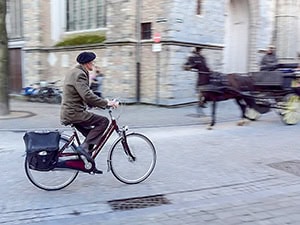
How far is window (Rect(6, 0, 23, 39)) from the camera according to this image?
20.4 metres

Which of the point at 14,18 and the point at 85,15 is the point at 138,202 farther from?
the point at 14,18

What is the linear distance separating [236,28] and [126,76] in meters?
7.24

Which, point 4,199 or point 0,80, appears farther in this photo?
point 0,80

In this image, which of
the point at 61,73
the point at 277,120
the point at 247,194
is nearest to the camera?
the point at 247,194

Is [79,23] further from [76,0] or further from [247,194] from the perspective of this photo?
[247,194]

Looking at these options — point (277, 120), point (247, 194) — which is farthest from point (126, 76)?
point (247, 194)

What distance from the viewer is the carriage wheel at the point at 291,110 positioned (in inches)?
429

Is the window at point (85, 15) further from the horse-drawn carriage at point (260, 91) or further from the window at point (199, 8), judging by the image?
the horse-drawn carriage at point (260, 91)

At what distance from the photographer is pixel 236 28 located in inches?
790

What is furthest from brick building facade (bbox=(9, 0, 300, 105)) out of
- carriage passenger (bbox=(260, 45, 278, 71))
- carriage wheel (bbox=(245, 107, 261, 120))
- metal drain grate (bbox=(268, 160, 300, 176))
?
metal drain grate (bbox=(268, 160, 300, 176))

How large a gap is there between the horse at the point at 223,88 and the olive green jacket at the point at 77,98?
5408 mm

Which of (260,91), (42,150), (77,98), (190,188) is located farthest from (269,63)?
(42,150)

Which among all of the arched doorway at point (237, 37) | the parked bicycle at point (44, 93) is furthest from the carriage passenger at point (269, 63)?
the parked bicycle at point (44, 93)

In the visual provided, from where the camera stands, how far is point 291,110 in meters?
10.9
